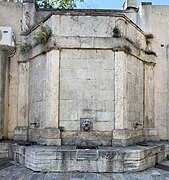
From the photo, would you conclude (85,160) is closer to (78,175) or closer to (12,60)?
(78,175)

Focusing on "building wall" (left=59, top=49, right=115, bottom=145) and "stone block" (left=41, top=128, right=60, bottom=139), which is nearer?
"stone block" (left=41, top=128, right=60, bottom=139)

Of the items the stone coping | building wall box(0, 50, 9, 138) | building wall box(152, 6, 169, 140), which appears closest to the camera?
the stone coping

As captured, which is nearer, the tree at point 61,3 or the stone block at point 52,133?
the stone block at point 52,133

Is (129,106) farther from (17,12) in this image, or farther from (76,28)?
(17,12)

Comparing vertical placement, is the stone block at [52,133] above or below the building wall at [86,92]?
below

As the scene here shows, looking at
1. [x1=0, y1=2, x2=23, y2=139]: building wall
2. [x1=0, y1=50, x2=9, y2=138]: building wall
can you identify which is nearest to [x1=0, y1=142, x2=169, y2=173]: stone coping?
[x1=0, y1=50, x2=9, y2=138]: building wall

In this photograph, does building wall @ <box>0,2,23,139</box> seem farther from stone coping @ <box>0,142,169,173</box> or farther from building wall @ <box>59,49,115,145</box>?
stone coping @ <box>0,142,169,173</box>

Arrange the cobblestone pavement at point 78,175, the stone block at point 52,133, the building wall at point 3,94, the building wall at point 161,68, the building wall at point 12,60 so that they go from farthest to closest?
the building wall at point 161,68 → the building wall at point 12,60 → the building wall at point 3,94 → the stone block at point 52,133 → the cobblestone pavement at point 78,175

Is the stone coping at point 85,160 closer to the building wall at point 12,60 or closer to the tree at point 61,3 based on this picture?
the building wall at point 12,60

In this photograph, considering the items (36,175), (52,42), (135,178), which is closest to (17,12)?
(52,42)

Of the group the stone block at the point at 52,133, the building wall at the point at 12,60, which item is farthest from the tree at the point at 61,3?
the stone block at the point at 52,133

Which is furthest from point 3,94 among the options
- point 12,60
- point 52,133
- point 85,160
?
point 85,160

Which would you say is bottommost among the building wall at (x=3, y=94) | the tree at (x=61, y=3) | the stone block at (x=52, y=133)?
the stone block at (x=52, y=133)

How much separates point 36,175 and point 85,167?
3.97ft
